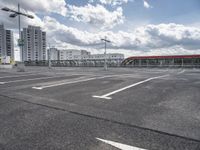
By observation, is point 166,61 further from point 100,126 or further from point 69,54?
point 69,54

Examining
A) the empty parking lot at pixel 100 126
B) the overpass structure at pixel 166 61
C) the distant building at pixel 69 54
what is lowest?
the empty parking lot at pixel 100 126

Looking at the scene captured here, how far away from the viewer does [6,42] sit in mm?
72750

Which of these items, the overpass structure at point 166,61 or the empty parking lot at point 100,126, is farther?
the overpass structure at point 166,61

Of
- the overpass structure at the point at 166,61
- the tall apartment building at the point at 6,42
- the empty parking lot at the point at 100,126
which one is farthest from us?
the tall apartment building at the point at 6,42

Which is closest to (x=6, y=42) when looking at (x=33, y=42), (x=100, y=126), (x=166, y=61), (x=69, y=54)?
(x=33, y=42)

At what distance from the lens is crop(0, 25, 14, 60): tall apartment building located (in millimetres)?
70875

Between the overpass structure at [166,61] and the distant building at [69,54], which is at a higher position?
the distant building at [69,54]

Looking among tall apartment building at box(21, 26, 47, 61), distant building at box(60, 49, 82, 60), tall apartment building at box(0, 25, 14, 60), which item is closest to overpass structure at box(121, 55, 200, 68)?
tall apartment building at box(21, 26, 47, 61)

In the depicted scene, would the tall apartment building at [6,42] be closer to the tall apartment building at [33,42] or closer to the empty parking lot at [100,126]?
the tall apartment building at [33,42]

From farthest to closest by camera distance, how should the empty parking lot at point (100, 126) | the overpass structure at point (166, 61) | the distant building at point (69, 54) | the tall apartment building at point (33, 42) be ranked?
the distant building at point (69, 54) → the tall apartment building at point (33, 42) → the overpass structure at point (166, 61) → the empty parking lot at point (100, 126)

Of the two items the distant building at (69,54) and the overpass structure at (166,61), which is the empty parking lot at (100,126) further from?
the distant building at (69,54)

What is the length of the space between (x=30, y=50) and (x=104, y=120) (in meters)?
76.1

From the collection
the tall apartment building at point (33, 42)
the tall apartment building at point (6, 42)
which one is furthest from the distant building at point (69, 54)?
the tall apartment building at point (6, 42)

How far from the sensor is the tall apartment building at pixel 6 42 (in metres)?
70.9
